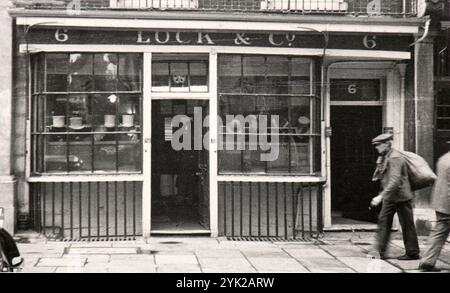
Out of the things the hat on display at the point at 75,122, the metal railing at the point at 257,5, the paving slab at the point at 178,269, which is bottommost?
the paving slab at the point at 178,269

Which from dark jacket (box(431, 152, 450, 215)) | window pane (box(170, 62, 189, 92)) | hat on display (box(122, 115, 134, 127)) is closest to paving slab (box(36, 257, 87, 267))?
hat on display (box(122, 115, 134, 127))

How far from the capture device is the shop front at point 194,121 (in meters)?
10.4

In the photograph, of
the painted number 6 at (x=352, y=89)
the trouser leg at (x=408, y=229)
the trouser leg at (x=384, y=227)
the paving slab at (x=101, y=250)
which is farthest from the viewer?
the painted number 6 at (x=352, y=89)

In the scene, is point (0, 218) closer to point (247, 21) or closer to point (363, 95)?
point (247, 21)

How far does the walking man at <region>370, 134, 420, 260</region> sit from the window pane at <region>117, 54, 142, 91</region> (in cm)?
414

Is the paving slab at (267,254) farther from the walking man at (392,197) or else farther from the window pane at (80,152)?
the window pane at (80,152)

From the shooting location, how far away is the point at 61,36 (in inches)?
403

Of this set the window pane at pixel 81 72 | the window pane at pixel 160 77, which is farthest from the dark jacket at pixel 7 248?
the window pane at pixel 160 77

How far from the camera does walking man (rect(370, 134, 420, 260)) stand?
8.77 metres

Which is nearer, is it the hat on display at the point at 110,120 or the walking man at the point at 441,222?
the walking man at the point at 441,222

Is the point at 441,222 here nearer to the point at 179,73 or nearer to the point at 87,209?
the point at 179,73

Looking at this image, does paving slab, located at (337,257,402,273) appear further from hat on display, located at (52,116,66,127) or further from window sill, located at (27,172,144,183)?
hat on display, located at (52,116,66,127)

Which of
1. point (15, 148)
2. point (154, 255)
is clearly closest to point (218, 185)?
point (154, 255)

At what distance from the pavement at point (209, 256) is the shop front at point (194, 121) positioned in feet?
1.91
